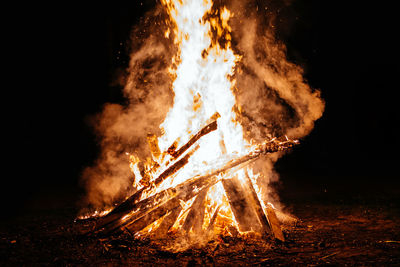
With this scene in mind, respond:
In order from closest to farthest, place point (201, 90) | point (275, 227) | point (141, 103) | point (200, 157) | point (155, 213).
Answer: point (155, 213), point (275, 227), point (200, 157), point (201, 90), point (141, 103)

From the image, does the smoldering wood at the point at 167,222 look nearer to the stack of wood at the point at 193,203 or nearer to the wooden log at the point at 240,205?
the stack of wood at the point at 193,203

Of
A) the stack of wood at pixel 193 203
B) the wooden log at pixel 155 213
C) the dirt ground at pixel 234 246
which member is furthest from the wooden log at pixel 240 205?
the wooden log at pixel 155 213

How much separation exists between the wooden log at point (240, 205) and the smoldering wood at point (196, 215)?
36 cm

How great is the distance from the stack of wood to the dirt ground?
0.20 m

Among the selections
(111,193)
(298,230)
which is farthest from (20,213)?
(298,230)

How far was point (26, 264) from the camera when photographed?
9.79 ft

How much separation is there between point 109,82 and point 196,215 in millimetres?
10143

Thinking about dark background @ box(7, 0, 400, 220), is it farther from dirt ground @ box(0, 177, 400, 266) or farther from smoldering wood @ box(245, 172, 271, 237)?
smoldering wood @ box(245, 172, 271, 237)

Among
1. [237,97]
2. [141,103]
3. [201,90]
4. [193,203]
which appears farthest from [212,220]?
[141,103]

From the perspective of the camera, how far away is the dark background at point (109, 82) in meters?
11.3

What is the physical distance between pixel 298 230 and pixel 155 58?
5331 mm

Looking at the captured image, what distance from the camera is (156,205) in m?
3.61

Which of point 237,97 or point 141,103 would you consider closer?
point 237,97

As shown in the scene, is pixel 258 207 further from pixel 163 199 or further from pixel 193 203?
pixel 163 199
